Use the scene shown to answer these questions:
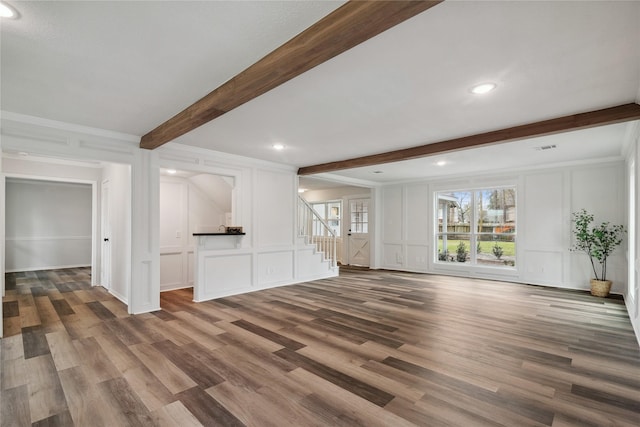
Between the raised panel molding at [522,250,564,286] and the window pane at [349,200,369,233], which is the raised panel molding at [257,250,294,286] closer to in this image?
the window pane at [349,200,369,233]

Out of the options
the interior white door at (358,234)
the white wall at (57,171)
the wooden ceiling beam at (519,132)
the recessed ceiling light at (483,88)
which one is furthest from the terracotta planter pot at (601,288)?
the white wall at (57,171)

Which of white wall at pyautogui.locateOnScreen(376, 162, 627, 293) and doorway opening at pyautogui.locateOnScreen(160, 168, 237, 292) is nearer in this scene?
white wall at pyautogui.locateOnScreen(376, 162, 627, 293)

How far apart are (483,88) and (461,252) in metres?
5.75

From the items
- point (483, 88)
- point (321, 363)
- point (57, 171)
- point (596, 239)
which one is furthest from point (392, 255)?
point (57, 171)

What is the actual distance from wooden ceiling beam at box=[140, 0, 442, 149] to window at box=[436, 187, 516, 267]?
255 inches

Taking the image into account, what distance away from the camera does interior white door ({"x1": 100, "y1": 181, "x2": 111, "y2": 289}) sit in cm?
589

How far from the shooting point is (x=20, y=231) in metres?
8.03

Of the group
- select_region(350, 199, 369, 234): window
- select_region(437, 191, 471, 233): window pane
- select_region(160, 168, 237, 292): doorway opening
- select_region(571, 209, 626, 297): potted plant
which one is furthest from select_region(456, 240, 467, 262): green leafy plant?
select_region(160, 168, 237, 292): doorway opening

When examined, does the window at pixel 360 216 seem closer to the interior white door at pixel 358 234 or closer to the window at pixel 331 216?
the interior white door at pixel 358 234

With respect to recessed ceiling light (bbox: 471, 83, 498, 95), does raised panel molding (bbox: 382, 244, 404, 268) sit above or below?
below

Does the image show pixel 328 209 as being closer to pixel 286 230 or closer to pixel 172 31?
pixel 286 230

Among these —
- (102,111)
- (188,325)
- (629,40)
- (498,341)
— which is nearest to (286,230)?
(188,325)

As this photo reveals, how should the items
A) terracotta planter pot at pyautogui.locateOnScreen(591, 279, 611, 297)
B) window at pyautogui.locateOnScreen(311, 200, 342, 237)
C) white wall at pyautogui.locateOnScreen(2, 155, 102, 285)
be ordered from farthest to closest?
window at pyautogui.locateOnScreen(311, 200, 342, 237)
white wall at pyautogui.locateOnScreen(2, 155, 102, 285)
terracotta planter pot at pyautogui.locateOnScreen(591, 279, 611, 297)

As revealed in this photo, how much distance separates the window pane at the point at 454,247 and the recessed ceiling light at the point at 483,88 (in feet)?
17.9
